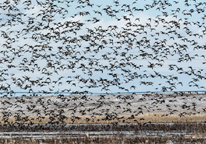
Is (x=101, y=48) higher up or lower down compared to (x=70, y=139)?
higher up

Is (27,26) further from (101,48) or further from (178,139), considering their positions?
(178,139)

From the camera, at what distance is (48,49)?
34.7m

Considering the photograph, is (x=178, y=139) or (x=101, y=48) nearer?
(x=178, y=139)

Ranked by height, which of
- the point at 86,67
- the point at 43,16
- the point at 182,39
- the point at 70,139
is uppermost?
the point at 43,16

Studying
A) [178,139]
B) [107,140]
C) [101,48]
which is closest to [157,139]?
[178,139]

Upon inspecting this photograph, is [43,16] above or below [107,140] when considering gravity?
above

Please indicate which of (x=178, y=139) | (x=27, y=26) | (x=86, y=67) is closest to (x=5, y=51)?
(x=27, y=26)

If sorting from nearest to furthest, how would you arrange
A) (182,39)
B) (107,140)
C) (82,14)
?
1. (107,140)
2. (82,14)
3. (182,39)

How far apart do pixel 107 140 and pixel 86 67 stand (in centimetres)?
1150

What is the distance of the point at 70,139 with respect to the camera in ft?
74.7

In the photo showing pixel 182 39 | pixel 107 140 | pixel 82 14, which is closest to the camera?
pixel 107 140

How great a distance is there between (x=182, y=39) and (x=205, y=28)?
2352 millimetres

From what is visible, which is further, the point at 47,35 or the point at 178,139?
the point at 47,35

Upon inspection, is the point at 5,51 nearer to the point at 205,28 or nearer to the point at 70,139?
the point at 70,139
